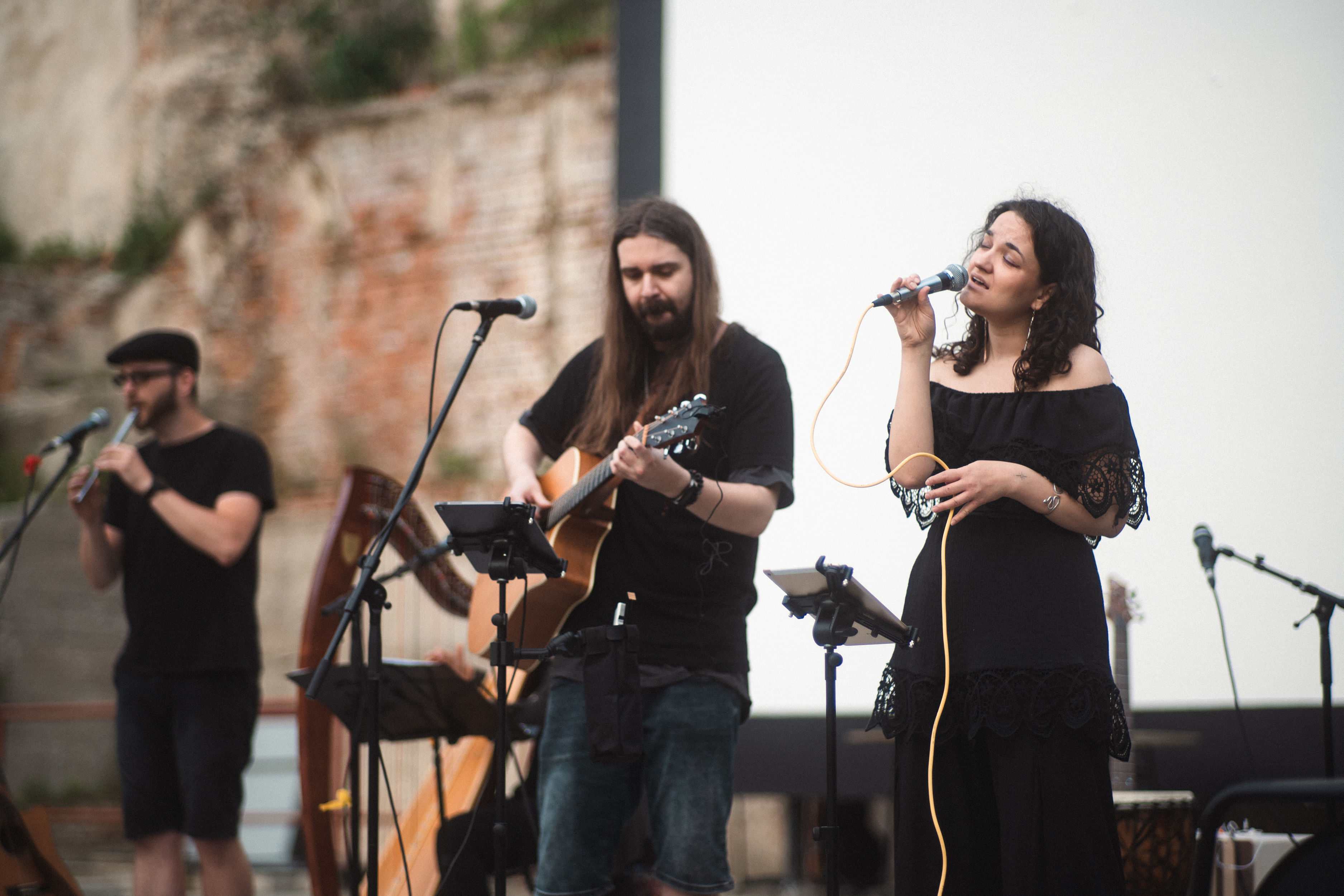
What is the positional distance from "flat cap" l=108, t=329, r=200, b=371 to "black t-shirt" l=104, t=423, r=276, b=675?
9.3 inches

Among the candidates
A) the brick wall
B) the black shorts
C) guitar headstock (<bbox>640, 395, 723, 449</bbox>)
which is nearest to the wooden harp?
the black shorts

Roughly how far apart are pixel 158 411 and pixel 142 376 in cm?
11

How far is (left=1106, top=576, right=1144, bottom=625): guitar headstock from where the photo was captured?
3281 mm

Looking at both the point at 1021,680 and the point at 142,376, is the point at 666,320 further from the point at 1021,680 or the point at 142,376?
the point at 142,376

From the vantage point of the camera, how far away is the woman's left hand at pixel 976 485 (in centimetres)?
191

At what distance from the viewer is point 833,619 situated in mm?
2059

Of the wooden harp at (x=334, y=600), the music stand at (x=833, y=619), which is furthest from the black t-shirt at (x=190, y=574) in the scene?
the music stand at (x=833, y=619)

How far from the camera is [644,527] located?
2.36 m

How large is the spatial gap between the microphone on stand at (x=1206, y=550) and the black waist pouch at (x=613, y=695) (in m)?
1.87

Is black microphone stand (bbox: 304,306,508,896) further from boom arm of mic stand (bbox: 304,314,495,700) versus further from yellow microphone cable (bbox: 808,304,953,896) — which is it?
yellow microphone cable (bbox: 808,304,953,896)

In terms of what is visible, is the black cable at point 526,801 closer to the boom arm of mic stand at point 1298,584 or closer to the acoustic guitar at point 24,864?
the acoustic guitar at point 24,864

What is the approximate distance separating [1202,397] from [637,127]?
2208 millimetres

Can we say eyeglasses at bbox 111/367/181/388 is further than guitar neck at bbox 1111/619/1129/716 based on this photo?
Yes

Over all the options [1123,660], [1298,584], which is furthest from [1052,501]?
[1123,660]
